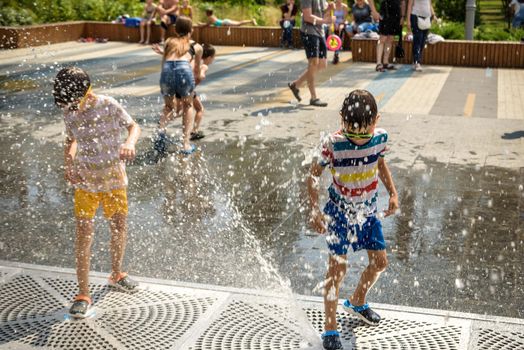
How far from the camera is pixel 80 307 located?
4586mm

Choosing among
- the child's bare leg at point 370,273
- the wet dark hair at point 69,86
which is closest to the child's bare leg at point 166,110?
the wet dark hair at point 69,86

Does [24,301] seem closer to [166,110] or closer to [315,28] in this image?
[166,110]

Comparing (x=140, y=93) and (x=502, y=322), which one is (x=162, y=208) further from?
(x=140, y=93)

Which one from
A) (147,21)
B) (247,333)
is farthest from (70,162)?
(147,21)

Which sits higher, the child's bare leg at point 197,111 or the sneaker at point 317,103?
the child's bare leg at point 197,111

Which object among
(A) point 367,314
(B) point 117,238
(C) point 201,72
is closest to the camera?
(A) point 367,314

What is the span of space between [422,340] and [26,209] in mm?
4119

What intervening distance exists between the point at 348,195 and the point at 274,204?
281 centimetres

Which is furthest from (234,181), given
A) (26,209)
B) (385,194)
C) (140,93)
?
(140,93)

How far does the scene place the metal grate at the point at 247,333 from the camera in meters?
4.25

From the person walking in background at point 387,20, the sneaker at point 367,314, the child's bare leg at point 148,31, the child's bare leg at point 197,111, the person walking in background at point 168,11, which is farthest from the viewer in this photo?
the child's bare leg at point 148,31

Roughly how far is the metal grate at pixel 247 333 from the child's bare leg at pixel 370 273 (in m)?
0.45

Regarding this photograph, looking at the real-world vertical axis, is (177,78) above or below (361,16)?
below

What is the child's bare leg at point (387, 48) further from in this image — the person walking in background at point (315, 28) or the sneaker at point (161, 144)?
the sneaker at point (161, 144)
